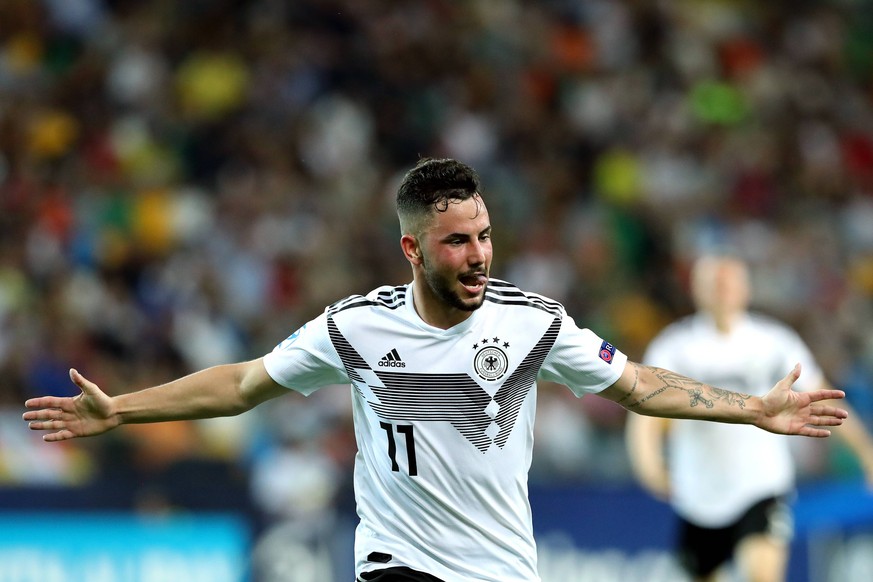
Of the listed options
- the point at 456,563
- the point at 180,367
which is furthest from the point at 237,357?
the point at 456,563

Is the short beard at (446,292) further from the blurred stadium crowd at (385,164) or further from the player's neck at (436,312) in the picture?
the blurred stadium crowd at (385,164)

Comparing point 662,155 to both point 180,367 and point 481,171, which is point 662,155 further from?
point 180,367

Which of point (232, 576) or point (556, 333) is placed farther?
point (232, 576)

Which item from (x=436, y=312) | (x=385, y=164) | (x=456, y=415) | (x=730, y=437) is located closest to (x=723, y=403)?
(x=456, y=415)

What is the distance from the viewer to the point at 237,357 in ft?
41.6

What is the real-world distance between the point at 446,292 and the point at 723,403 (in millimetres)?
1085

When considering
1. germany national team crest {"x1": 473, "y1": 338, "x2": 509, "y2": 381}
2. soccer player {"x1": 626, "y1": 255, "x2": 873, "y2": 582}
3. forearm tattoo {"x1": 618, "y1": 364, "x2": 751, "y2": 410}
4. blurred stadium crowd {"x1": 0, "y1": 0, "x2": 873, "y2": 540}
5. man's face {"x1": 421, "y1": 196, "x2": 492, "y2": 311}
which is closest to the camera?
man's face {"x1": 421, "y1": 196, "x2": 492, "y2": 311}

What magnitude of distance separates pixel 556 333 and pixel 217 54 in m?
12.0

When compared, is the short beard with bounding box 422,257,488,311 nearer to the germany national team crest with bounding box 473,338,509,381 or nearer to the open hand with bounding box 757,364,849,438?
the germany national team crest with bounding box 473,338,509,381

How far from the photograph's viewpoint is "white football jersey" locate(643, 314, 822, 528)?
879 centimetres

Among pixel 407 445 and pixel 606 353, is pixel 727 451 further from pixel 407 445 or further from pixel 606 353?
pixel 407 445

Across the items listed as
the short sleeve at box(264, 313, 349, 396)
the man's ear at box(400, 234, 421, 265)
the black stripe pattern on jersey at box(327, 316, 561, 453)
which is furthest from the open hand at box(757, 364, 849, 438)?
the short sleeve at box(264, 313, 349, 396)

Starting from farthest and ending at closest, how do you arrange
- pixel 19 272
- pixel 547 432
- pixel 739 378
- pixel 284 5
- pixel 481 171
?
pixel 284 5 → pixel 481 171 → pixel 19 272 → pixel 547 432 → pixel 739 378

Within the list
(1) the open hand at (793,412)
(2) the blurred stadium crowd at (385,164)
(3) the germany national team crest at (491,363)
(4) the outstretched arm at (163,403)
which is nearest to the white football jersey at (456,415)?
(3) the germany national team crest at (491,363)
